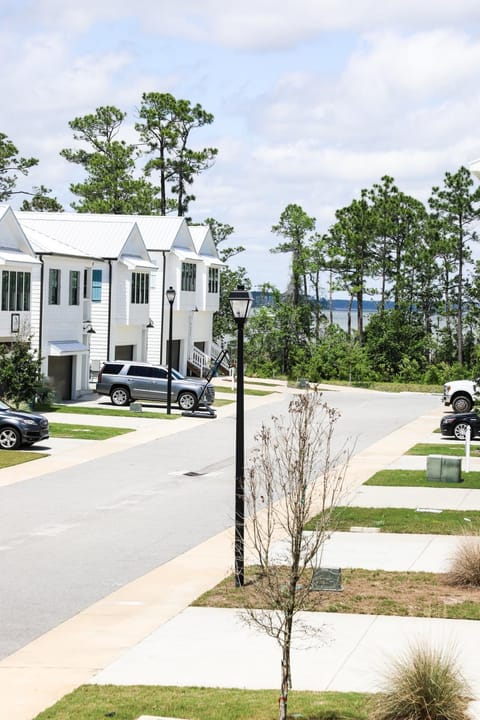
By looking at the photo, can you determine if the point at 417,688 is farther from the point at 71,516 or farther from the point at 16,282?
the point at 16,282

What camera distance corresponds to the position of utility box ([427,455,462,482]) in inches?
1059

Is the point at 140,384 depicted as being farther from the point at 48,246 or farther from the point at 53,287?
the point at 48,246

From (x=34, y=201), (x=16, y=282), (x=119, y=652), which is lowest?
(x=119, y=652)

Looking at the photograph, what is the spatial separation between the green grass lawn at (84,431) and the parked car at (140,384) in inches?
286

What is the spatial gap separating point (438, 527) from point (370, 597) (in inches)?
233

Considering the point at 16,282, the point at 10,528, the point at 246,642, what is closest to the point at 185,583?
the point at 246,642

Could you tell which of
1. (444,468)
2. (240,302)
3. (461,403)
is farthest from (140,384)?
(240,302)

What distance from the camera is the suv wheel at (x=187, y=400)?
149ft

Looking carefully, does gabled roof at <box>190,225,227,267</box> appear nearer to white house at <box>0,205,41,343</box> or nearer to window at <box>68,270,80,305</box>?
window at <box>68,270,80,305</box>

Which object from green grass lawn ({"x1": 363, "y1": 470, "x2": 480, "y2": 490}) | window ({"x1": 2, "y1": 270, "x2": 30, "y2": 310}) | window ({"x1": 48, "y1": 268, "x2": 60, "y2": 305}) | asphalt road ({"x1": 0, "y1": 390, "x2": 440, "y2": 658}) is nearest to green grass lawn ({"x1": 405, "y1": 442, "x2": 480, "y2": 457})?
asphalt road ({"x1": 0, "y1": 390, "x2": 440, "y2": 658})

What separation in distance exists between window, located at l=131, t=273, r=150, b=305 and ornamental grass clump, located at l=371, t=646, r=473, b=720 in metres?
44.0

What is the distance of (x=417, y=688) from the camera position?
9.90m

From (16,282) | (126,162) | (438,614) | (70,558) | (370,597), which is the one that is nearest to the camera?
(438,614)

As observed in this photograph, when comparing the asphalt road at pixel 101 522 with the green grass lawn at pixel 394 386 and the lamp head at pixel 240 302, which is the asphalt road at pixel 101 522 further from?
the green grass lawn at pixel 394 386
